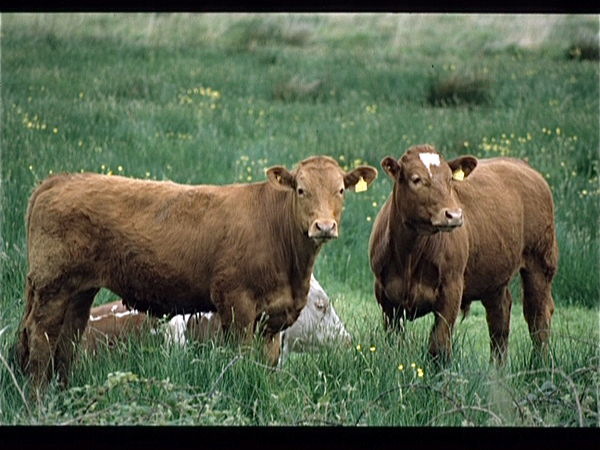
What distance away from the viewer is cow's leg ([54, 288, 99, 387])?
7012mm

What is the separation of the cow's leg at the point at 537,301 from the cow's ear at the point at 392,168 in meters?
1.70

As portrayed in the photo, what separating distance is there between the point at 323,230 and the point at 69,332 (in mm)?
1899

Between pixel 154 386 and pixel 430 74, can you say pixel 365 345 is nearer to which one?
pixel 154 386

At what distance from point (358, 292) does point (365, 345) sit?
2.70m

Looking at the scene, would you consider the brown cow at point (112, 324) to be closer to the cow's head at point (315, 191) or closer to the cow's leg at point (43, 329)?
the cow's leg at point (43, 329)

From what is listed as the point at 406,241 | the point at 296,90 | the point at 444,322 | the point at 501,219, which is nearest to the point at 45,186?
the point at 406,241

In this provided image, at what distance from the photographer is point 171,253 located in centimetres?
685

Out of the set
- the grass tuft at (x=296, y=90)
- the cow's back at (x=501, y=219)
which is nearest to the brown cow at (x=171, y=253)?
the cow's back at (x=501, y=219)

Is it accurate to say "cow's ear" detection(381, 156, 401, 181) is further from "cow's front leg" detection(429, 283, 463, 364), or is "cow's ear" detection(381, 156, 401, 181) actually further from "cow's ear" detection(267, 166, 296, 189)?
"cow's front leg" detection(429, 283, 463, 364)

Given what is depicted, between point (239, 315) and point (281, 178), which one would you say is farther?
point (281, 178)

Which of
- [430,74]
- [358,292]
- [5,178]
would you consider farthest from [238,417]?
[430,74]

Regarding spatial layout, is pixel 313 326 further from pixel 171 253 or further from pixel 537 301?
pixel 537 301

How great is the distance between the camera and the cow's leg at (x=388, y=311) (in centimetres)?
720

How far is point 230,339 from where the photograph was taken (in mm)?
6680
